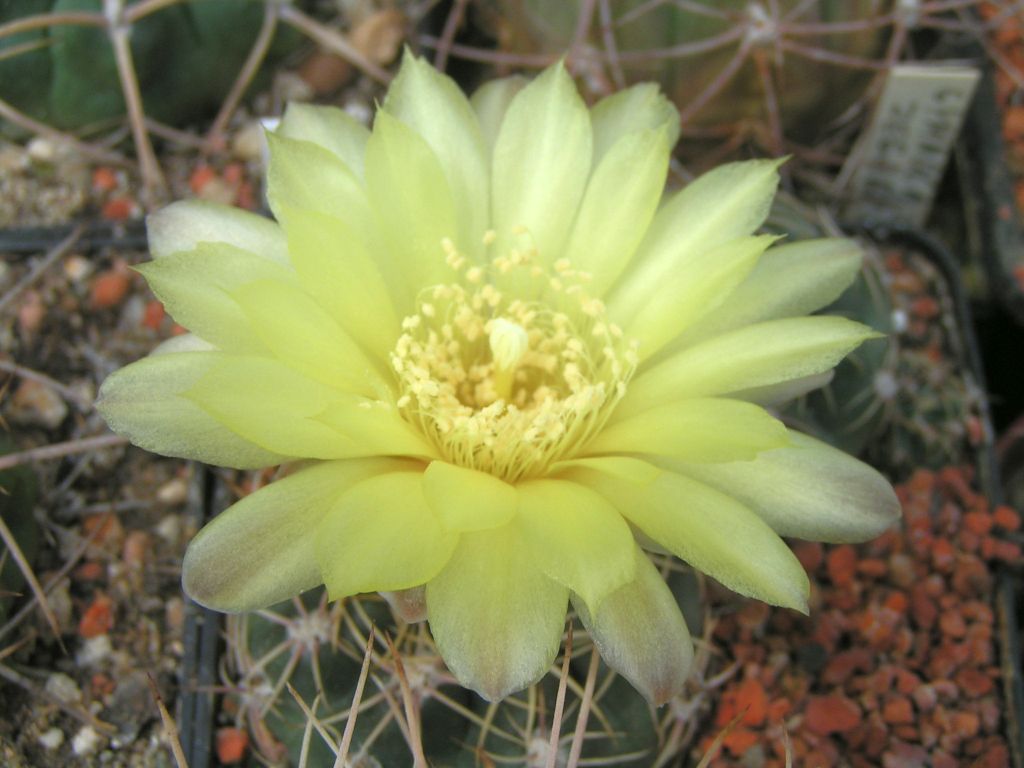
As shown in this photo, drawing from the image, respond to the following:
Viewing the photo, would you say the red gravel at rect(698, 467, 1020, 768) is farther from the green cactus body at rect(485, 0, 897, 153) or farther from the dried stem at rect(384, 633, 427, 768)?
the green cactus body at rect(485, 0, 897, 153)

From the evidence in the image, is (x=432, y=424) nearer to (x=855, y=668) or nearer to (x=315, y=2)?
(x=855, y=668)

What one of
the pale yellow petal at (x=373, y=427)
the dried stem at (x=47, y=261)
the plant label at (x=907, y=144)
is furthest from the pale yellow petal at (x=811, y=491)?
the dried stem at (x=47, y=261)

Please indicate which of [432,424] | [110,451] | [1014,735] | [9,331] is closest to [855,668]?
[1014,735]

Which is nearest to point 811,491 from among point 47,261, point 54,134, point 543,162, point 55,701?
point 543,162

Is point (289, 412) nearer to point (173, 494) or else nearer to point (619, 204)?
point (619, 204)

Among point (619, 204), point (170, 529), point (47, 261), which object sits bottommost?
point (170, 529)

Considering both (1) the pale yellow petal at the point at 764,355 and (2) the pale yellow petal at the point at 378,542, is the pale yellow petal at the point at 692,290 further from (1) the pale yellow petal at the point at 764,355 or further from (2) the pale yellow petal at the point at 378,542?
(2) the pale yellow petal at the point at 378,542
